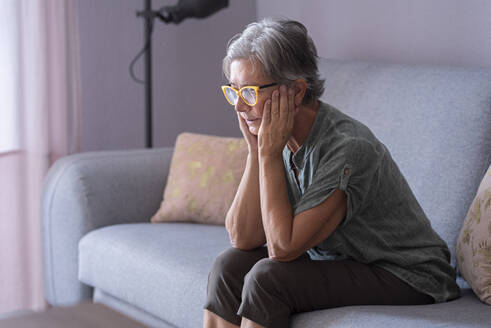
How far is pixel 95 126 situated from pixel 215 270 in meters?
1.64

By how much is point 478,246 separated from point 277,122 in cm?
55

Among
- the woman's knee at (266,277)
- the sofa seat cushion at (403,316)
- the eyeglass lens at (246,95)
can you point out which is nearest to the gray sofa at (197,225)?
the sofa seat cushion at (403,316)

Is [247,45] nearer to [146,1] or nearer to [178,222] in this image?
[178,222]

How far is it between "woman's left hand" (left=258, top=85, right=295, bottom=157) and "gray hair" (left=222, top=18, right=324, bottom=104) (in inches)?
1.4

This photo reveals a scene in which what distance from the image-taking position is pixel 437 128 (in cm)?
202

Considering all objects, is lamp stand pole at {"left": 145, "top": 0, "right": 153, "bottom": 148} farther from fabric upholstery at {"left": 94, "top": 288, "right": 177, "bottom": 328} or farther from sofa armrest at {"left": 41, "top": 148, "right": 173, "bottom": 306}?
fabric upholstery at {"left": 94, "top": 288, "right": 177, "bottom": 328}

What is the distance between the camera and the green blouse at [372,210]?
58.5 inches

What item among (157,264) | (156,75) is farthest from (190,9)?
(157,264)

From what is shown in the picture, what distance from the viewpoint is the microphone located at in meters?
2.85

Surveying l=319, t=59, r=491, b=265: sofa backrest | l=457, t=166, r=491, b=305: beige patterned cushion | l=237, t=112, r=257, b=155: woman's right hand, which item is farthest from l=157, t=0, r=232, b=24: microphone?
l=457, t=166, r=491, b=305: beige patterned cushion

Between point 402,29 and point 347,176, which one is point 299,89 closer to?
point 347,176

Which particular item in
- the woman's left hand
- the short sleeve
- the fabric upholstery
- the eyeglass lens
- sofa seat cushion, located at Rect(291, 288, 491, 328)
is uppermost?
the eyeglass lens

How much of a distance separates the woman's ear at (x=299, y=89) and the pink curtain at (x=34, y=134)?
4.90 ft

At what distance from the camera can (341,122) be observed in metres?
1.55
